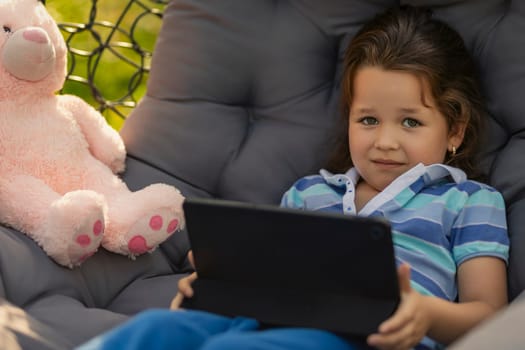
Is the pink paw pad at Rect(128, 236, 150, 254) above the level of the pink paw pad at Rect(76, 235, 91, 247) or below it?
below

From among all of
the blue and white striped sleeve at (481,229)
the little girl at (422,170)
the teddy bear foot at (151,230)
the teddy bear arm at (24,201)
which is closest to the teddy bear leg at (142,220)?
the teddy bear foot at (151,230)

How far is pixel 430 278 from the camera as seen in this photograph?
1553 millimetres

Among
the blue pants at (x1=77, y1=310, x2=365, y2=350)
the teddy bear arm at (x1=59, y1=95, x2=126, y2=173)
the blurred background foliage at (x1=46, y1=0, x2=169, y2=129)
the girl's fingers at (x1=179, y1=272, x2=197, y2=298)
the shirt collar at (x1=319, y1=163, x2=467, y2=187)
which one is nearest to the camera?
the blue pants at (x1=77, y1=310, x2=365, y2=350)

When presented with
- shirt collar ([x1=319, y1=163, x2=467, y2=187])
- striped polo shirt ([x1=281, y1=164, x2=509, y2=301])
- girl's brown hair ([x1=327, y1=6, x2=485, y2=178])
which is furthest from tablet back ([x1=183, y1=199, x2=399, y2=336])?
girl's brown hair ([x1=327, y1=6, x2=485, y2=178])

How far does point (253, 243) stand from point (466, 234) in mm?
452

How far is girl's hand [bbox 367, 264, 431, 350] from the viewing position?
4.05 feet

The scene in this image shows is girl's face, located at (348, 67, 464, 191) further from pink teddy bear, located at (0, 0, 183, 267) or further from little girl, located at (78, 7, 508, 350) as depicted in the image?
pink teddy bear, located at (0, 0, 183, 267)

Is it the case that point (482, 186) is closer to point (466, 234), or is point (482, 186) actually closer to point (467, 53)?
point (466, 234)

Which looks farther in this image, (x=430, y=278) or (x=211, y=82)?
(x=211, y=82)

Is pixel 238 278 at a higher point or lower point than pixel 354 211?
higher

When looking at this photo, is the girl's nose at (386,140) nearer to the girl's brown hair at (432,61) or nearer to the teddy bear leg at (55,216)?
the girl's brown hair at (432,61)

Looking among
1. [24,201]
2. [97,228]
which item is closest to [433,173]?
[97,228]

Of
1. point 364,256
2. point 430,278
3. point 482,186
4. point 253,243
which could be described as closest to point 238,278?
point 253,243

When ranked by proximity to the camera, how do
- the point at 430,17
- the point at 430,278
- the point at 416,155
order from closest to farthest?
the point at 430,278, the point at 416,155, the point at 430,17
